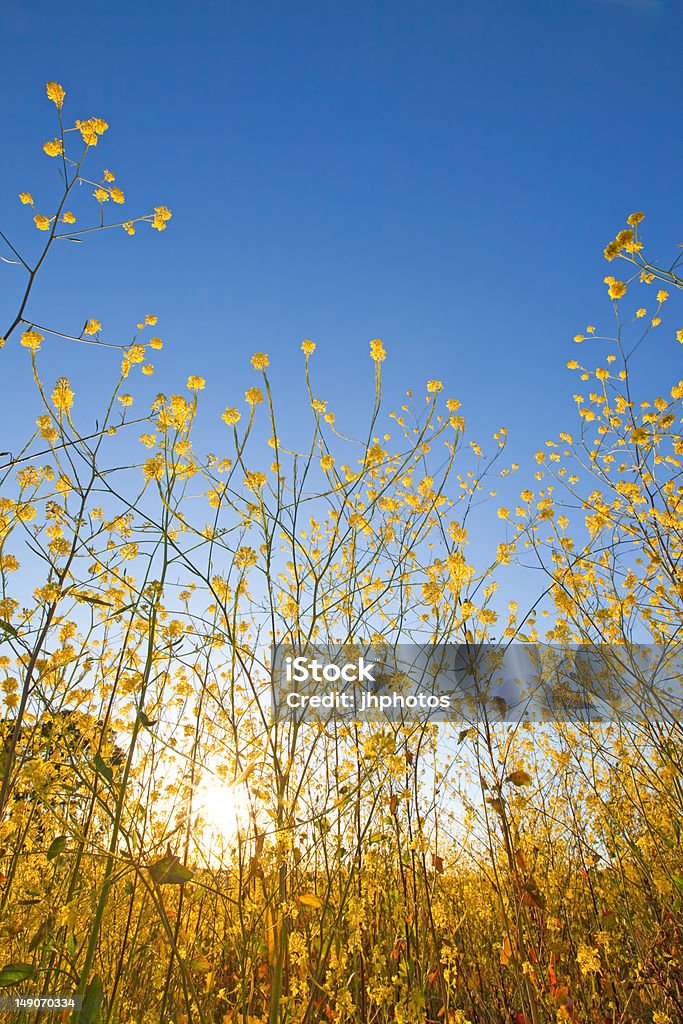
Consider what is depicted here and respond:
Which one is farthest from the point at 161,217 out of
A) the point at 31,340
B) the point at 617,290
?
the point at 617,290

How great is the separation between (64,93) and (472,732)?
234 centimetres

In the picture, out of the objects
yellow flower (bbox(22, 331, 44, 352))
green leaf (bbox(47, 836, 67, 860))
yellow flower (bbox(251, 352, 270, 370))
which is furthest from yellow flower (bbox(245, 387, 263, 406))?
green leaf (bbox(47, 836, 67, 860))

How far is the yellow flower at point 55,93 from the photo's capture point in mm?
1861

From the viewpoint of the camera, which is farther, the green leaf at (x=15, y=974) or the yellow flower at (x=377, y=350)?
the yellow flower at (x=377, y=350)

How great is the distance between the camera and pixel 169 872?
102cm

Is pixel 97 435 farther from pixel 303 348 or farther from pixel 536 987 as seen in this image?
pixel 536 987

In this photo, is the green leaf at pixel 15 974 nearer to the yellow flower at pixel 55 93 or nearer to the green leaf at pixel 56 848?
the green leaf at pixel 56 848

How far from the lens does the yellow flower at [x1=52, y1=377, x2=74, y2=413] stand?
1795 mm

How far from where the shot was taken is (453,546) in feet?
8.00

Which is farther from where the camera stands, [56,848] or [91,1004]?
[56,848]

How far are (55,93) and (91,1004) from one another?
227 centimetres

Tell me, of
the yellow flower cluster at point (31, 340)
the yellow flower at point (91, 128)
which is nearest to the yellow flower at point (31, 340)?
the yellow flower cluster at point (31, 340)

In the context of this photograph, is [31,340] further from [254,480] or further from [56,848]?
[56,848]

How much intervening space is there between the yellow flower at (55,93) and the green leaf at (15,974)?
2.17 metres
